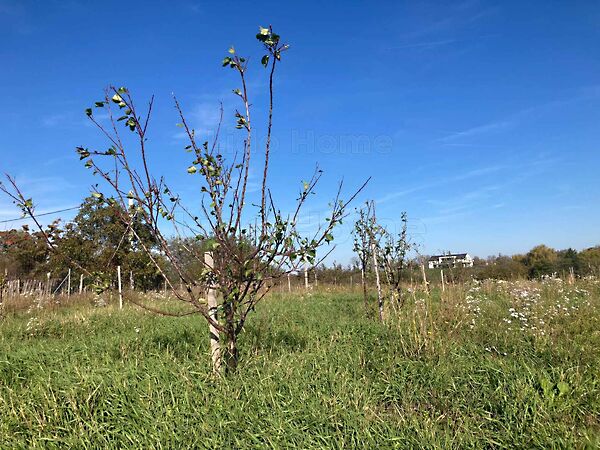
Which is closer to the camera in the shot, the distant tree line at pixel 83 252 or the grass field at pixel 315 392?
the grass field at pixel 315 392

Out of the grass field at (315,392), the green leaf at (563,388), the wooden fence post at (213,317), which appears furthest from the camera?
the wooden fence post at (213,317)

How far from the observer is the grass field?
2.83m

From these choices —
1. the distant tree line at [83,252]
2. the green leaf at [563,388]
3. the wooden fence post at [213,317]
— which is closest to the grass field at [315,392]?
the green leaf at [563,388]

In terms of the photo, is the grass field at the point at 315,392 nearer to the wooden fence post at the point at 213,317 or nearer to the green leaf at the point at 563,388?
the green leaf at the point at 563,388

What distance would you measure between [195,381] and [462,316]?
398 centimetres

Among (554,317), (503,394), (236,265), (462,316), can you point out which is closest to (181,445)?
(236,265)

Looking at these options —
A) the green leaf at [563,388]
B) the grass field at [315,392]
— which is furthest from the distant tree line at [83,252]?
the green leaf at [563,388]

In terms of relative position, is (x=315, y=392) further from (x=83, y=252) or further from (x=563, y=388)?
(x=83, y=252)

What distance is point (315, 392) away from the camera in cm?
340

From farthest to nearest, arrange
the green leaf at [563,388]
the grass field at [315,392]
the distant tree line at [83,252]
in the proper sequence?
the distant tree line at [83,252] < the green leaf at [563,388] < the grass field at [315,392]

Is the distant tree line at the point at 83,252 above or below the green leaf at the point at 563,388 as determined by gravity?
above

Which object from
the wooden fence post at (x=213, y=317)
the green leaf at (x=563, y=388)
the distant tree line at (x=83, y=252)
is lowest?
the green leaf at (x=563, y=388)

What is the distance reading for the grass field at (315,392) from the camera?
111 inches

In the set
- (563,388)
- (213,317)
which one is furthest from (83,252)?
(563,388)
